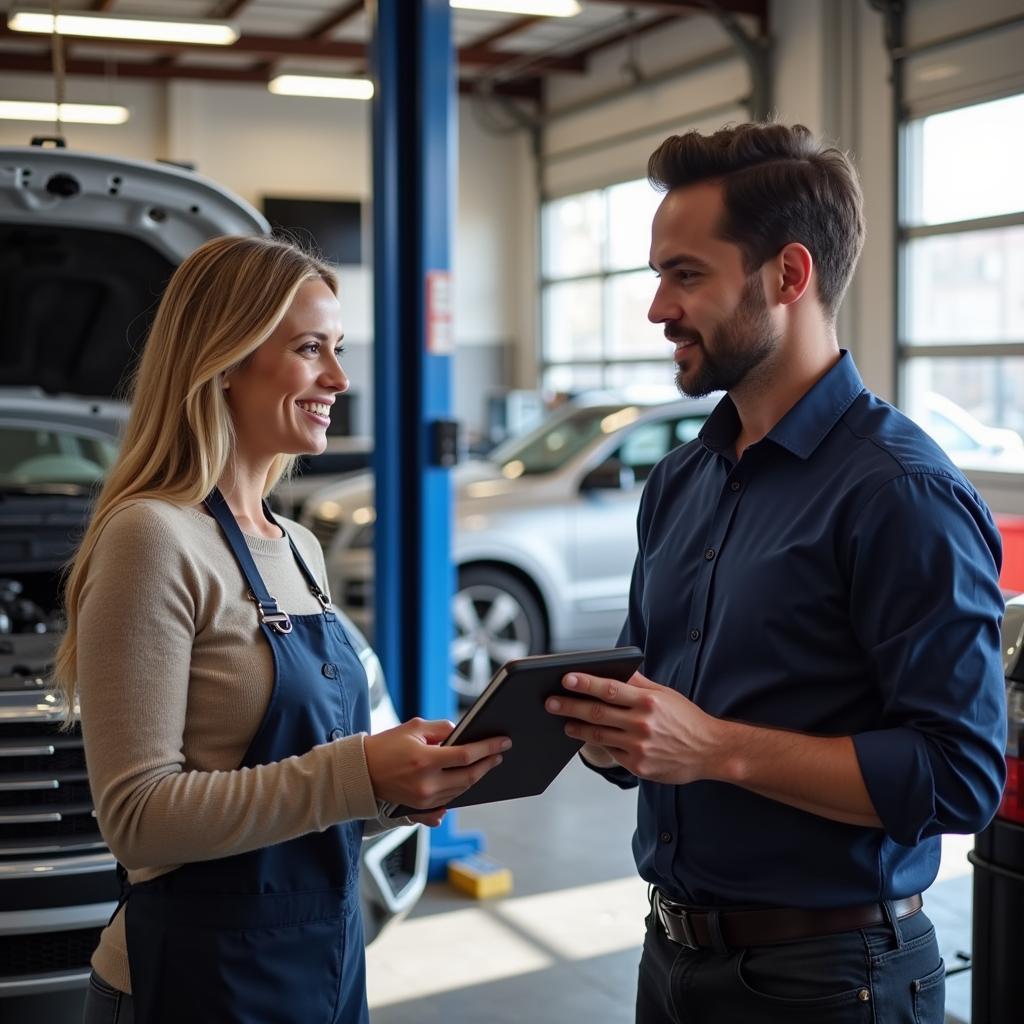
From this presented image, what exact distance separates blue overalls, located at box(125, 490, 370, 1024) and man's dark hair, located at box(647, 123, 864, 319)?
30.6 inches

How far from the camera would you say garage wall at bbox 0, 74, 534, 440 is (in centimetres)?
1485

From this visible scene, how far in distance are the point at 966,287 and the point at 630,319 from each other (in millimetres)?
5001

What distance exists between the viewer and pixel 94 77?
14484 mm

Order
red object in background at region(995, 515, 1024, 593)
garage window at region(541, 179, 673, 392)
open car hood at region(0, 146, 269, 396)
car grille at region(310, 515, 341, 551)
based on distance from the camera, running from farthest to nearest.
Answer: garage window at region(541, 179, 673, 392)
car grille at region(310, 515, 341, 551)
red object in background at region(995, 515, 1024, 593)
open car hood at region(0, 146, 269, 396)

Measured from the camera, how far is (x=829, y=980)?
1.64m

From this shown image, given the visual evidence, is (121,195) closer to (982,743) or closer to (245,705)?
(245,705)

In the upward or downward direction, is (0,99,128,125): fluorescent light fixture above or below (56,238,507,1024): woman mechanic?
above

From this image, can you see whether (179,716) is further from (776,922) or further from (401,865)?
(401,865)

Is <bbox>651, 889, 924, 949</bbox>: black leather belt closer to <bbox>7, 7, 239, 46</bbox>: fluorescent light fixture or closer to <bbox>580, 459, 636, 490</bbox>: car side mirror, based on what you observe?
<bbox>580, 459, 636, 490</bbox>: car side mirror

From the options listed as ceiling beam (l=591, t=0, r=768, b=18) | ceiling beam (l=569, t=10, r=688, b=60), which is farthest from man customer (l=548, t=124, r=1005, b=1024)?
ceiling beam (l=569, t=10, r=688, b=60)

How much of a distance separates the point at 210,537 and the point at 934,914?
3.15 m

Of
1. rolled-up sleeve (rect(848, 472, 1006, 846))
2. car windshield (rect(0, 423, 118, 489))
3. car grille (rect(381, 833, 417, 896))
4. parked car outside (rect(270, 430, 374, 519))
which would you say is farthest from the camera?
parked car outside (rect(270, 430, 374, 519))

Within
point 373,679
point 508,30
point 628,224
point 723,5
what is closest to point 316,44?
point 508,30

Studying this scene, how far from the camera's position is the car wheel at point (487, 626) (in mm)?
7004
